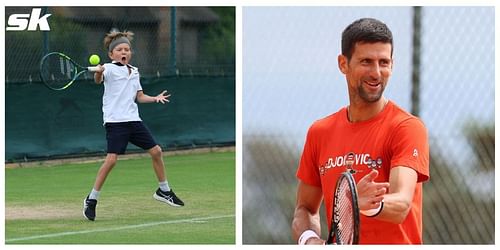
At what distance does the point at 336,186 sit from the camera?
11.5 feet

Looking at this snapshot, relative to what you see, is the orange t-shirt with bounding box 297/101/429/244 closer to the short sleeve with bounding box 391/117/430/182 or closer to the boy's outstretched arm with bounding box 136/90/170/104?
the short sleeve with bounding box 391/117/430/182


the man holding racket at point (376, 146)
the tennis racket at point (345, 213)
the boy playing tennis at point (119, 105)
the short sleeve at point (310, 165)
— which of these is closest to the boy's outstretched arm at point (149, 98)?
the boy playing tennis at point (119, 105)

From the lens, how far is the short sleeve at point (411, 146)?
346 cm

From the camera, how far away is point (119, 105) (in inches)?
302

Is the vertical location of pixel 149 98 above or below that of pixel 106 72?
below

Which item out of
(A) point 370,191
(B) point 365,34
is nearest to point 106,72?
(B) point 365,34

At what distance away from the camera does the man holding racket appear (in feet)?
11.2

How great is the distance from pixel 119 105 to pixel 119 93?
0.11 metres

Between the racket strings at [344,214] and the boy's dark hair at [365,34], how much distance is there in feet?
1.50

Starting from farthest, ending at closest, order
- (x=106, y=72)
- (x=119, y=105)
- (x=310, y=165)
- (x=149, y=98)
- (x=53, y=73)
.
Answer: (x=53, y=73) < (x=119, y=105) < (x=106, y=72) < (x=149, y=98) < (x=310, y=165)

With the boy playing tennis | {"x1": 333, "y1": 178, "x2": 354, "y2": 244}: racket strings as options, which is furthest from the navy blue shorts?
{"x1": 333, "y1": 178, "x2": 354, "y2": 244}: racket strings

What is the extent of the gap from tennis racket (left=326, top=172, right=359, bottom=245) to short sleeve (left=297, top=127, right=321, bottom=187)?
Result: 0.84 ft

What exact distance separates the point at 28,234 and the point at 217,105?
233 inches

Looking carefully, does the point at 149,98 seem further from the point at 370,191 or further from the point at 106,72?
the point at 370,191
